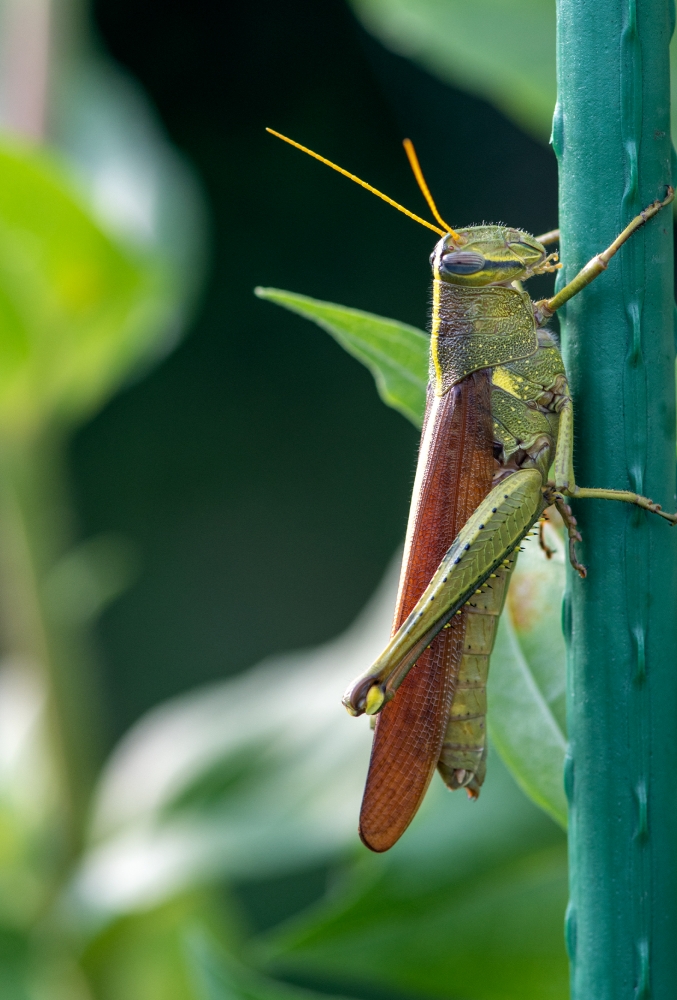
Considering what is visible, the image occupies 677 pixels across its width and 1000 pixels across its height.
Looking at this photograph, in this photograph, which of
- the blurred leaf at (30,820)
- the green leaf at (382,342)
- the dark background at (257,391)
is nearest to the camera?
the green leaf at (382,342)

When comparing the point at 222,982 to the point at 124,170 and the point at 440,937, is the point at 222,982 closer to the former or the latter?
the point at 440,937

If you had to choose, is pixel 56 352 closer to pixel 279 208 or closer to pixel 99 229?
pixel 99 229

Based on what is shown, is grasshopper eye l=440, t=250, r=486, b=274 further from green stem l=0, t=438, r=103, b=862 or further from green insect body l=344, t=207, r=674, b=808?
green stem l=0, t=438, r=103, b=862

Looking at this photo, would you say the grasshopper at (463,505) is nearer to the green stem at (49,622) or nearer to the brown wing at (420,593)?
the brown wing at (420,593)

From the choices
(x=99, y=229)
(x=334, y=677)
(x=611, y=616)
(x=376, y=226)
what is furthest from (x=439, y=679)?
(x=376, y=226)

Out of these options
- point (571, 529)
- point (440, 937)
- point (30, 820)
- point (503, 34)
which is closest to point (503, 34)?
point (503, 34)

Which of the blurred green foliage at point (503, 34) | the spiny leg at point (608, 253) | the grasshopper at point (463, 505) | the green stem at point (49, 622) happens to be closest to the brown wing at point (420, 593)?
the grasshopper at point (463, 505)
